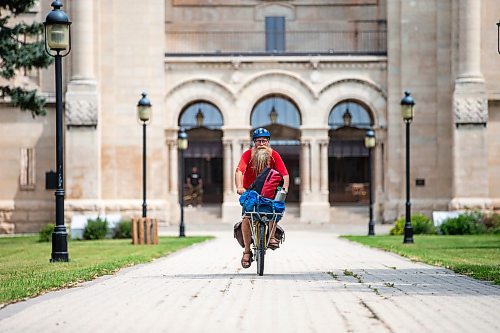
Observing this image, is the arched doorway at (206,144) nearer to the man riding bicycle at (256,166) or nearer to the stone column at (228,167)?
the stone column at (228,167)

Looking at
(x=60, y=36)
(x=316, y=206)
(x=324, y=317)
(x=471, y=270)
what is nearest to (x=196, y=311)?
(x=324, y=317)

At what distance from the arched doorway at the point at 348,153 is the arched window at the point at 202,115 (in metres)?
5.67

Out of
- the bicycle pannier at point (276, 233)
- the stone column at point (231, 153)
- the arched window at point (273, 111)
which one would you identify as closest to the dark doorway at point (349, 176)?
the arched window at point (273, 111)

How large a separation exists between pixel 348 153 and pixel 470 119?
10.6 meters

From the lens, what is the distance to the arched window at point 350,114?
181 feet

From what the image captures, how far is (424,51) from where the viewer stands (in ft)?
174

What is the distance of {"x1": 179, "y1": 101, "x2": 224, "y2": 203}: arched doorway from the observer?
181 ft

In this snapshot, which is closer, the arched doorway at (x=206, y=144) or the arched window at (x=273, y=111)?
the arched doorway at (x=206, y=144)

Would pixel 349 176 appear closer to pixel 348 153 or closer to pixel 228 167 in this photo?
pixel 348 153

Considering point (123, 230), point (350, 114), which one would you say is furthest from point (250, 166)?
point (350, 114)

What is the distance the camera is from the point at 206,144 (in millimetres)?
60625

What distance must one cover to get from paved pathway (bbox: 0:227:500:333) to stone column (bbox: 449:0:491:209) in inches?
1282

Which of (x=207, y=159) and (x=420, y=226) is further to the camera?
(x=207, y=159)

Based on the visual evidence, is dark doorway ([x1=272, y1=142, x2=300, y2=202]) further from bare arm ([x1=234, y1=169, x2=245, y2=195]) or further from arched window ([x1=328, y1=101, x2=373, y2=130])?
bare arm ([x1=234, y1=169, x2=245, y2=195])
